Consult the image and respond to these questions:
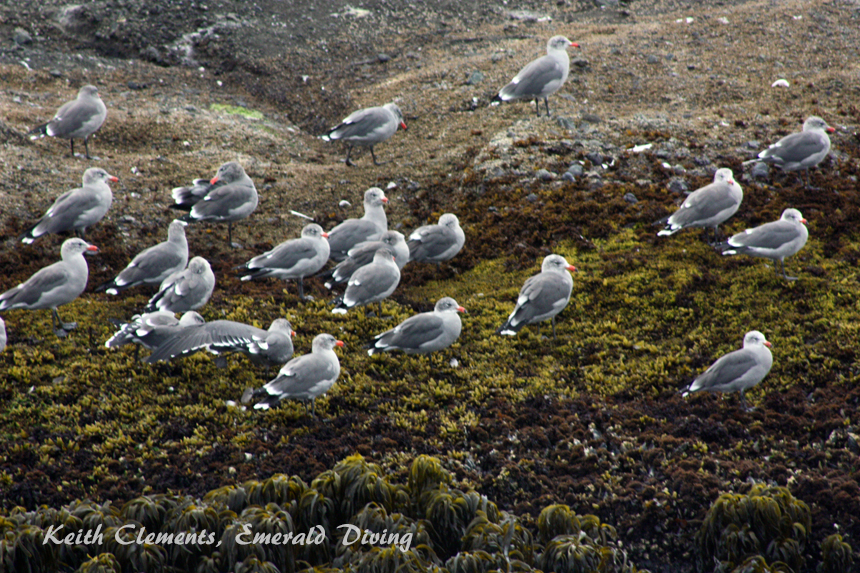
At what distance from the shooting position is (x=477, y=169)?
14.8 metres

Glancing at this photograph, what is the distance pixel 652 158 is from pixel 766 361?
24.0 feet

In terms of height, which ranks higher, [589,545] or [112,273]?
[589,545]

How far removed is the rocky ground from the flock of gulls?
438 millimetres

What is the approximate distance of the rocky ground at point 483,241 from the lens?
7.68 meters

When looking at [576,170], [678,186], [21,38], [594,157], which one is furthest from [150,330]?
[21,38]

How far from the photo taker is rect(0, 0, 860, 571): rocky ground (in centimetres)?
768

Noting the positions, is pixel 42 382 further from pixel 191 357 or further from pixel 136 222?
pixel 136 222

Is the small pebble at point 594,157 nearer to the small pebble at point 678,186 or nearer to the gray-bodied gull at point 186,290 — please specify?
the small pebble at point 678,186

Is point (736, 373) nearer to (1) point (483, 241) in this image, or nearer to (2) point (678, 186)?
(1) point (483, 241)

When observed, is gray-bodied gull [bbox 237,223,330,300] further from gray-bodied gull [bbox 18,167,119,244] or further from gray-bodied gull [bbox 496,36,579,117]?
gray-bodied gull [bbox 496,36,579,117]

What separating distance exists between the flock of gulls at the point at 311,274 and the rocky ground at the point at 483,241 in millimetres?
438

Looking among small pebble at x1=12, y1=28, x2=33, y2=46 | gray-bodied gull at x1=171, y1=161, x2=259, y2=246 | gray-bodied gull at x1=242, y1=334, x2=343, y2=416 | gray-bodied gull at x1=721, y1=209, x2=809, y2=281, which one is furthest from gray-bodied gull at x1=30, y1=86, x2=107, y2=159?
gray-bodied gull at x1=721, y1=209, x2=809, y2=281

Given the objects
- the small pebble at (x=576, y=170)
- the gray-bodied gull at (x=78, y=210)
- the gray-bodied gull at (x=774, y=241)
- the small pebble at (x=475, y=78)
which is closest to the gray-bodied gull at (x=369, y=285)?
the gray-bodied gull at (x=78, y=210)

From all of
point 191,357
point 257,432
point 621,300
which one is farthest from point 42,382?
point 621,300
